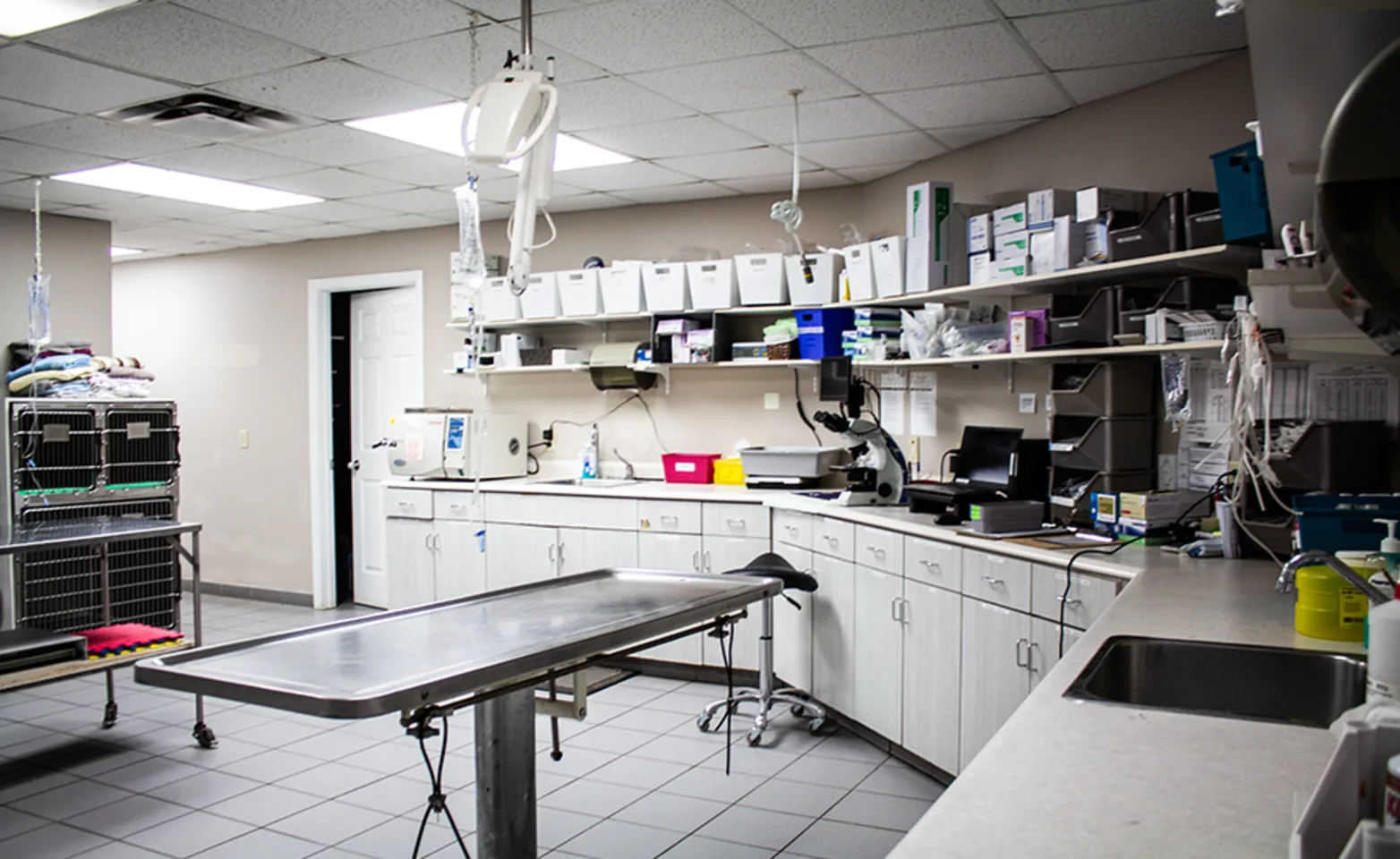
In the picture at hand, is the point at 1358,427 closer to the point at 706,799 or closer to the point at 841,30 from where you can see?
the point at 841,30

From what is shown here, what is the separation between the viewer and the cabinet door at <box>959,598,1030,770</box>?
317 cm

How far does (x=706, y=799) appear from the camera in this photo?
137 inches

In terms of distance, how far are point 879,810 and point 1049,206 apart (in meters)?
2.29

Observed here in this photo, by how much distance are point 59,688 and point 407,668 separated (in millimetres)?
4266

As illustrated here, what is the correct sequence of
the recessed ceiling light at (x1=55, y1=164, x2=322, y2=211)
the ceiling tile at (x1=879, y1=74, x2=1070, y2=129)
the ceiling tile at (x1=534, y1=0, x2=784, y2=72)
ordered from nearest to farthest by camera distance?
the ceiling tile at (x1=534, y1=0, x2=784, y2=72)
the ceiling tile at (x1=879, y1=74, x2=1070, y2=129)
the recessed ceiling light at (x1=55, y1=164, x2=322, y2=211)

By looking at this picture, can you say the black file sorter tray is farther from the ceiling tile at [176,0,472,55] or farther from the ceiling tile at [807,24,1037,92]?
the ceiling tile at [176,0,472,55]

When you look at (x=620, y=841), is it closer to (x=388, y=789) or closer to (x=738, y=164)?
(x=388, y=789)

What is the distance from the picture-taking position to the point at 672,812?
11.1 feet

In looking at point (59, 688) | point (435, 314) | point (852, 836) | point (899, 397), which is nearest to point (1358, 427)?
point (852, 836)

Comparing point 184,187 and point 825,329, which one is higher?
point 184,187

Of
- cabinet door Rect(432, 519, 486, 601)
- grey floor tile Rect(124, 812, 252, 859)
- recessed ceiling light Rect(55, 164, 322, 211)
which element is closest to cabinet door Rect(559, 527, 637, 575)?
cabinet door Rect(432, 519, 486, 601)

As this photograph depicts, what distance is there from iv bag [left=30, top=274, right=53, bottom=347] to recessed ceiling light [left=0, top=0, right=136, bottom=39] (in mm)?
2584

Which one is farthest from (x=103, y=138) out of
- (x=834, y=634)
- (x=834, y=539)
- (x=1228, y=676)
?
(x=1228, y=676)

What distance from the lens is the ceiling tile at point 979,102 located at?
12.2 ft
